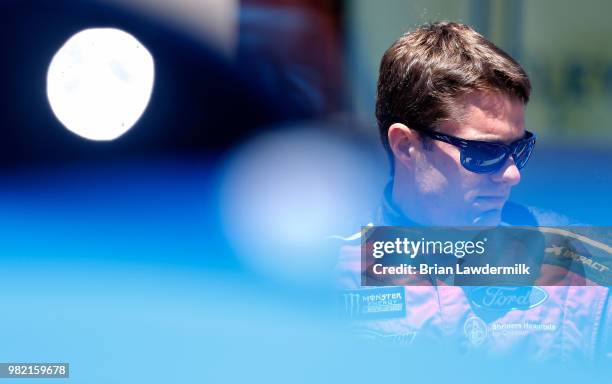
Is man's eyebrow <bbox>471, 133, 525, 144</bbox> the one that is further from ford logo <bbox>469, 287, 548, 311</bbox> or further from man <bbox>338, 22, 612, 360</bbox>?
ford logo <bbox>469, 287, 548, 311</bbox>

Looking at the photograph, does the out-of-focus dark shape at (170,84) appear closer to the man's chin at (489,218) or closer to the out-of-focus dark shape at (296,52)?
the out-of-focus dark shape at (296,52)

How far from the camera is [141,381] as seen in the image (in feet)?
5.91

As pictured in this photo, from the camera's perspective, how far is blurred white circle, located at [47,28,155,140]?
1728mm

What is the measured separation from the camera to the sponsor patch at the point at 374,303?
5.74ft

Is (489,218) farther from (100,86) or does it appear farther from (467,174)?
(100,86)

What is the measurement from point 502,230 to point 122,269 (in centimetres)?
84

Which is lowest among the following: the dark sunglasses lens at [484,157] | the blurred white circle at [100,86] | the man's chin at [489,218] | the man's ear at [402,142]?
the man's chin at [489,218]

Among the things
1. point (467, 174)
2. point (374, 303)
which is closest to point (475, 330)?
point (374, 303)

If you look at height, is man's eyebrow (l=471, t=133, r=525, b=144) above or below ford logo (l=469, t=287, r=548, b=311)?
above

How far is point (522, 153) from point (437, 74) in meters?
0.24

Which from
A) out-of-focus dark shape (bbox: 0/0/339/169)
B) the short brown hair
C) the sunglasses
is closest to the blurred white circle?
out-of-focus dark shape (bbox: 0/0/339/169)

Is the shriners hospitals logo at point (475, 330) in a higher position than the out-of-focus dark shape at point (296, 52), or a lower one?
lower

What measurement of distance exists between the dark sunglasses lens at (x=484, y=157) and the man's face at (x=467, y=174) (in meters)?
0.01

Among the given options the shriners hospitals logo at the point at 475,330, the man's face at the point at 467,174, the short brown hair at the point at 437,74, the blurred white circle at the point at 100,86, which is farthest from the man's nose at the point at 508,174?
the blurred white circle at the point at 100,86
